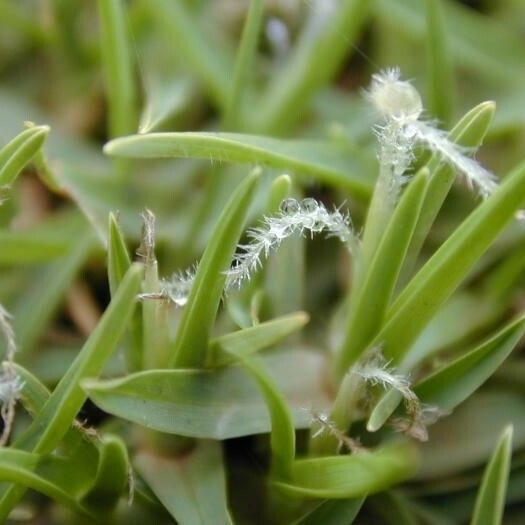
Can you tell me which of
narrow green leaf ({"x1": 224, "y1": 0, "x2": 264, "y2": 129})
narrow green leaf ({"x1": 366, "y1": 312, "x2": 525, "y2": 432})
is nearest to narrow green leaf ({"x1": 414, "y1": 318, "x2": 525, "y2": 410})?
narrow green leaf ({"x1": 366, "y1": 312, "x2": 525, "y2": 432})

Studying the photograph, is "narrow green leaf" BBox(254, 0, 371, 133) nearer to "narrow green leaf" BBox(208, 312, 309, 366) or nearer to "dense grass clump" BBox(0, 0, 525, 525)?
"dense grass clump" BBox(0, 0, 525, 525)

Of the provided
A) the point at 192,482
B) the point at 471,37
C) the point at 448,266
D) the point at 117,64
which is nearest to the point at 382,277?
the point at 448,266

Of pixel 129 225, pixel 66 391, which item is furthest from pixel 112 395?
pixel 129 225

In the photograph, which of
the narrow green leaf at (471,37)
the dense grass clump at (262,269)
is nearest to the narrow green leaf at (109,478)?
the dense grass clump at (262,269)

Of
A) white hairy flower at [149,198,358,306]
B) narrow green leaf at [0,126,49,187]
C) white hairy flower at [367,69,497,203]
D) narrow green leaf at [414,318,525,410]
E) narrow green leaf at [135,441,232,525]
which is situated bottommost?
narrow green leaf at [135,441,232,525]

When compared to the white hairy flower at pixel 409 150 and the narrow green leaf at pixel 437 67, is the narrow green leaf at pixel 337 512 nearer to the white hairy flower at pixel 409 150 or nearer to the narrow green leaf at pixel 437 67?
the white hairy flower at pixel 409 150

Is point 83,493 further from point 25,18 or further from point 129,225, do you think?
point 25,18

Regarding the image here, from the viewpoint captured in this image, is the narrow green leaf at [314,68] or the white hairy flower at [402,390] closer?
the white hairy flower at [402,390]
